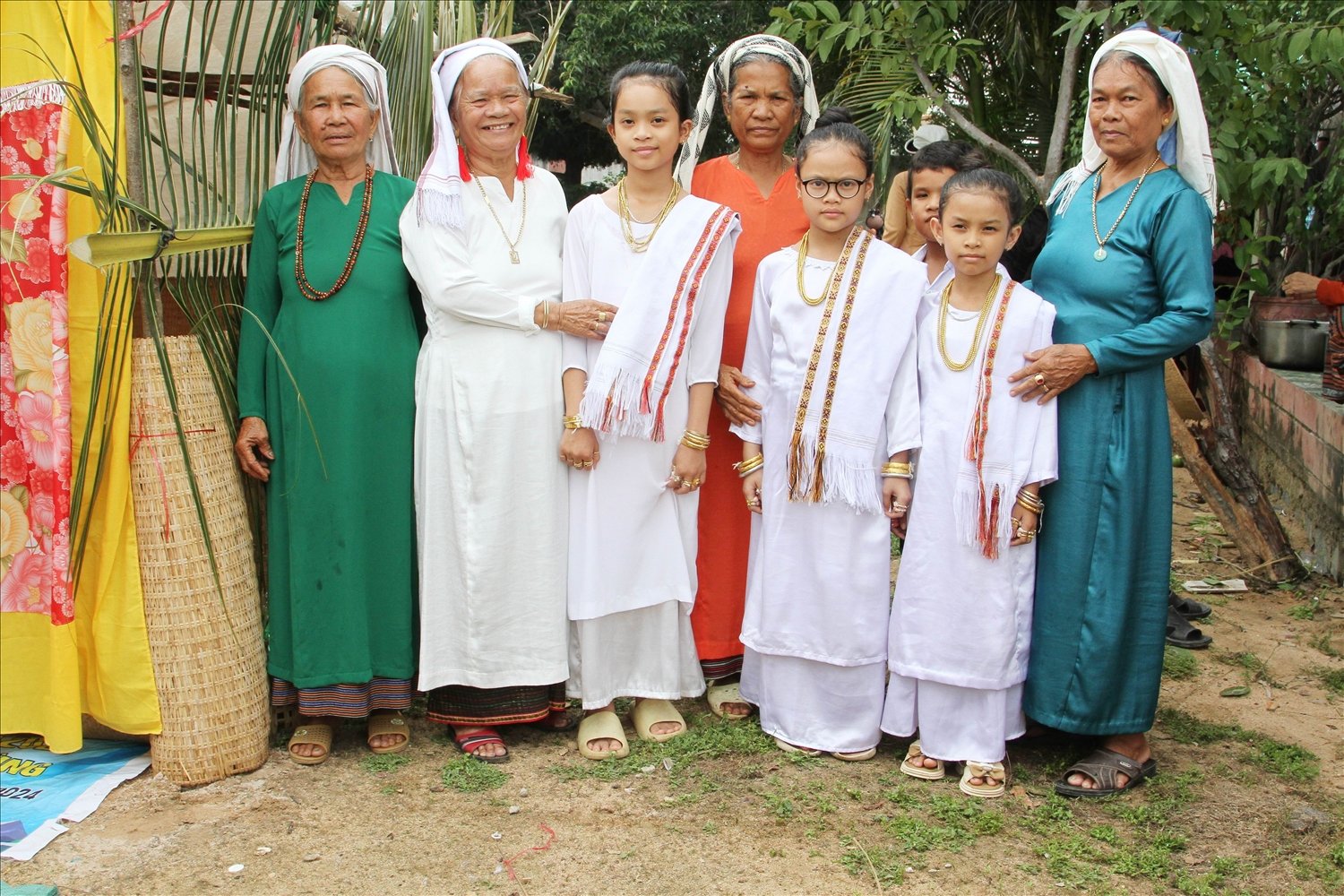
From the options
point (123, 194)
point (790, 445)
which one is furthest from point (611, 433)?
point (123, 194)

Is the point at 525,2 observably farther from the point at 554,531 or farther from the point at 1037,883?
the point at 1037,883

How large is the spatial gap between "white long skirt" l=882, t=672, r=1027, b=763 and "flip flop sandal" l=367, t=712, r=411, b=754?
1.43 m

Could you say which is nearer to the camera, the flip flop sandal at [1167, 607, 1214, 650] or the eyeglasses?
the eyeglasses

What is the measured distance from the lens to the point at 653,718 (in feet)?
12.2

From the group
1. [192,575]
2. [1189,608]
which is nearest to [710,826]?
[192,575]

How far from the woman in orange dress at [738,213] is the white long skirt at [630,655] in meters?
0.18

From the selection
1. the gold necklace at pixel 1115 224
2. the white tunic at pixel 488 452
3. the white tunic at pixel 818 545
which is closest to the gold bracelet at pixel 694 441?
the white tunic at pixel 818 545

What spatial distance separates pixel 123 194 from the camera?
10.7 feet

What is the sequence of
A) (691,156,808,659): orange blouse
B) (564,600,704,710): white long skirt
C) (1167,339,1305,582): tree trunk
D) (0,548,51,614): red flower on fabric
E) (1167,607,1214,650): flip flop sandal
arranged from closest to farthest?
(0,548,51,614): red flower on fabric, (564,600,704,710): white long skirt, (691,156,808,659): orange blouse, (1167,607,1214,650): flip flop sandal, (1167,339,1305,582): tree trunk

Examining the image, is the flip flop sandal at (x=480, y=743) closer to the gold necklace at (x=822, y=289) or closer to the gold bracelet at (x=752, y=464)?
the gold bracelet at (x=752, y=464)

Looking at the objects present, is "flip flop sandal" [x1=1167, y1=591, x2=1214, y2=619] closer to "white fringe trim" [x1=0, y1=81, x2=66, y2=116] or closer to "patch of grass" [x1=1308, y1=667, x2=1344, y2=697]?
"patch of grass" [x1=1308, y1=667, x2=1344, y2=697]

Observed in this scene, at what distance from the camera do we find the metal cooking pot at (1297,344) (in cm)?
675

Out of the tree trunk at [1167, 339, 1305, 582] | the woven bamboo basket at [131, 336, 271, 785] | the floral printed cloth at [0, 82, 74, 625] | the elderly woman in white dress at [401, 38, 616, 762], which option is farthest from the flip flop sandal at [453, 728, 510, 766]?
the tree trunk at [1167, 339, 1305, 582]

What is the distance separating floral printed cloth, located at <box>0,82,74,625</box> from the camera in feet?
10.8
